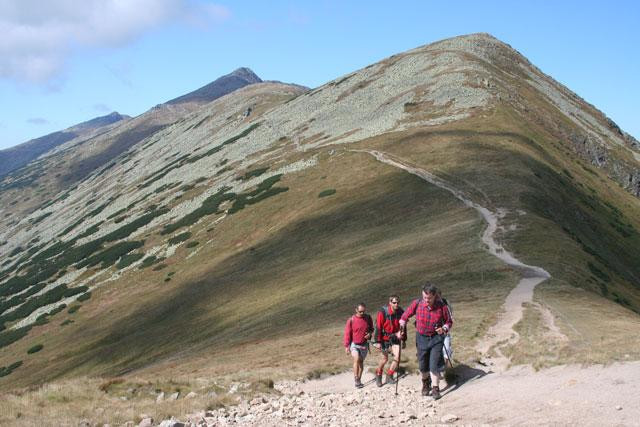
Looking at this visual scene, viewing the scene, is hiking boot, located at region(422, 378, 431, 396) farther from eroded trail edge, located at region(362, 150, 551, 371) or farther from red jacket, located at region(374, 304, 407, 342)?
eroded trail edge, located at region(362, 150, 551, 371)

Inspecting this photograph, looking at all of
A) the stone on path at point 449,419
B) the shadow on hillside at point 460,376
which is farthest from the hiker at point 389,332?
the stone on path at point 449,419

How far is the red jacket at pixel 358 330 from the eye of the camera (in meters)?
19.6

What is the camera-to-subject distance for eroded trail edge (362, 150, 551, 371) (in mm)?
23422

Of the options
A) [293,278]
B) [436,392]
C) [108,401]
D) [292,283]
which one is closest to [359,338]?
[436,392]

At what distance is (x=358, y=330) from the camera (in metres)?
19.7

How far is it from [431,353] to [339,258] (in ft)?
101

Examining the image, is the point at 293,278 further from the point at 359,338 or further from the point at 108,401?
the point at 108,401

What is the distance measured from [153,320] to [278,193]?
2885 cm

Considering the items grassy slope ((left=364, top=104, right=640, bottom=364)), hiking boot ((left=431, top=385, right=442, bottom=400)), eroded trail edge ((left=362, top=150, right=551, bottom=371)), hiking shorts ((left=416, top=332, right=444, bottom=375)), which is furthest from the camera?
grassy slope ((left=364, top=104, right=640, bottom=364))

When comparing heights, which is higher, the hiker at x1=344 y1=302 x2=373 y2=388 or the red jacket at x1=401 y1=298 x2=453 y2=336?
the red jacket at x1=401 y1=298 x2=453 y2=336

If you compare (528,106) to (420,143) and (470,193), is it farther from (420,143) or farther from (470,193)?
(470,193)

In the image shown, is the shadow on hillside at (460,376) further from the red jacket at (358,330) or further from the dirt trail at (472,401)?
the red jacket at (358,330)

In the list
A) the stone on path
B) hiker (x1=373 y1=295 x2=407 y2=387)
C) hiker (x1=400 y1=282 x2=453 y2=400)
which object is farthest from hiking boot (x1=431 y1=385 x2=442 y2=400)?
hiker (x1=373 y1=295 x2=407 y2=387)

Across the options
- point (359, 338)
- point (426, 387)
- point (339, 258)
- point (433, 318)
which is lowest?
point (426, 387)
